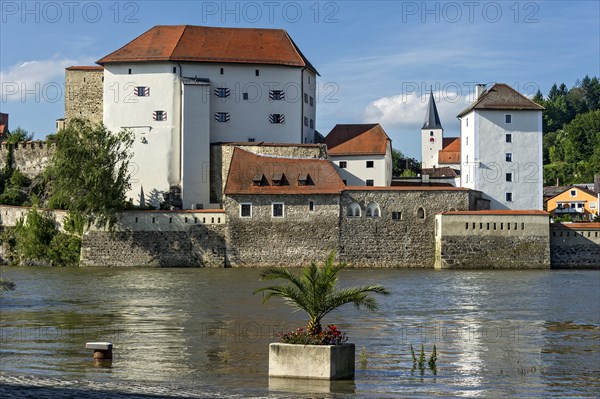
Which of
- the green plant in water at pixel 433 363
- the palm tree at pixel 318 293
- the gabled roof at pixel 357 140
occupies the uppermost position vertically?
the gabled roof at pixel 357 140

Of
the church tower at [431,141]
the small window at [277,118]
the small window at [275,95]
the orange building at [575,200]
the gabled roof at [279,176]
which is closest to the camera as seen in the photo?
the gabled roof at [279,176]

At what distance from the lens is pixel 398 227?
201ft

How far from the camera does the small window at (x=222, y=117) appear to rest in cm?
6894

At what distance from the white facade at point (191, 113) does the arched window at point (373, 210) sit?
1094 cm

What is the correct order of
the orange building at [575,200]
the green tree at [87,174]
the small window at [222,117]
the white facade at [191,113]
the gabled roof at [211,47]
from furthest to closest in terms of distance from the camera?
the orange building at [575,200] < the small window at [222,117] < the gabled roof at [211,47] < the white facade at [191,113] < the green tree at [87,174]

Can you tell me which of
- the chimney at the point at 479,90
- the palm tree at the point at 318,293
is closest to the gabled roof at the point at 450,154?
the chimney at the point at 479,90

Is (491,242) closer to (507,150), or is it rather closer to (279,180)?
(507,150)

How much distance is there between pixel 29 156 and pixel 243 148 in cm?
1779

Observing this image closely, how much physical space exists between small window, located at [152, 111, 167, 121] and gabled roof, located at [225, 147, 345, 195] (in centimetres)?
618

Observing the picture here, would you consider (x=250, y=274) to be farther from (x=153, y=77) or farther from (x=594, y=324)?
(x=594, y=324)

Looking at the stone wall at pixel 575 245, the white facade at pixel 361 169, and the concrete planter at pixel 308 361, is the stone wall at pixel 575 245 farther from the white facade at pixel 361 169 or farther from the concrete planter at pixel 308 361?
the concrete planter at pixel 308 361

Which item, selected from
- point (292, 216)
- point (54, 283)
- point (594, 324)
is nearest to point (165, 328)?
point (594, 324)

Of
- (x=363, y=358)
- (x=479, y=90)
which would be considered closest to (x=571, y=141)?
(x=479, y=90)

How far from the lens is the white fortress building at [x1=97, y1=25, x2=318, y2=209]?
219ft
